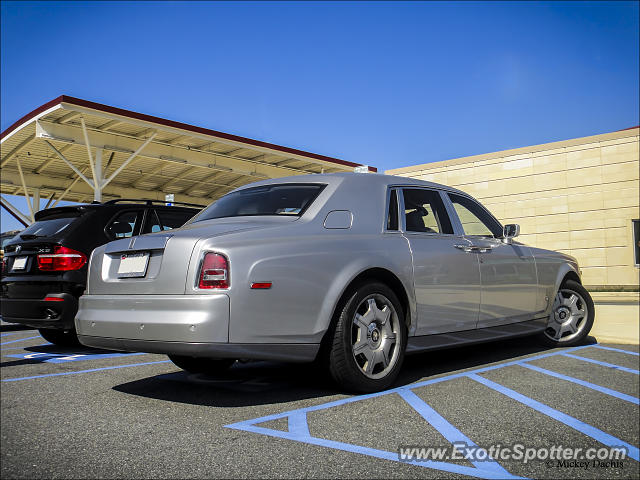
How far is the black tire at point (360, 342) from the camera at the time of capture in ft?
12.4

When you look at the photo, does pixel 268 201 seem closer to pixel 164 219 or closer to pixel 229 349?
pixel 229 349

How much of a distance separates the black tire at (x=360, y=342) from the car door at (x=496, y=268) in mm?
1110

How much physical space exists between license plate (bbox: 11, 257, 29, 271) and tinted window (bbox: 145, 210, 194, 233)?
4.81 feet

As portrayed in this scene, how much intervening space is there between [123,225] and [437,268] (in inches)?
170

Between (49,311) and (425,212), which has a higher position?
(425,212)

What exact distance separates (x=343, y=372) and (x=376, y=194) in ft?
4.78

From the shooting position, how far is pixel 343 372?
3.78 metres

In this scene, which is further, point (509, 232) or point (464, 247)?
point (509, 232)

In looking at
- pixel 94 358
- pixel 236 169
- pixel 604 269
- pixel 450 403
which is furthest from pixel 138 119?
pixel 604 269

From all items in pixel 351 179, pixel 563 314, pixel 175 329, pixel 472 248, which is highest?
pixel 351 179

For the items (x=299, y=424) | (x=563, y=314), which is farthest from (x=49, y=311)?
(x=563, y=314)

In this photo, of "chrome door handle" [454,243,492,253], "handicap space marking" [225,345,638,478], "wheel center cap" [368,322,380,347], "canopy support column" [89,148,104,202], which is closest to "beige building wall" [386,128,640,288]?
"canopy support column" [89,148,104,202]

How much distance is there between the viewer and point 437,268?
4520 mm

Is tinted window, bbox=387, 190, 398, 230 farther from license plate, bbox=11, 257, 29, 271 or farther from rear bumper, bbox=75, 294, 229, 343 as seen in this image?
license plate, bbox=11, 257, 29, 271
